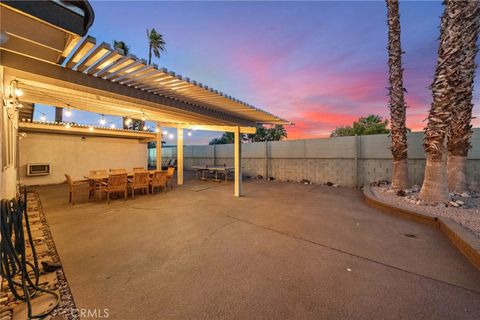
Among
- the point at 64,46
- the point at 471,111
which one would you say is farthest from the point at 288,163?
the point at 64,46

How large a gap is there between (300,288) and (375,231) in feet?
8.43

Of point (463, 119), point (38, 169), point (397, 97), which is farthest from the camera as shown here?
point (38, 169)

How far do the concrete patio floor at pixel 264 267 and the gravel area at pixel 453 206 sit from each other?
609 millimetres

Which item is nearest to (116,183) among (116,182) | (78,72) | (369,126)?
(116,182)

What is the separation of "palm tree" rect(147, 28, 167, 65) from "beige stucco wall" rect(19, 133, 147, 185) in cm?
999

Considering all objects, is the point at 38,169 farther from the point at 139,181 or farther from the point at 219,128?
the point at 219,128

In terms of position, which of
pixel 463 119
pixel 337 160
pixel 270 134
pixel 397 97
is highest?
pixel 270 134

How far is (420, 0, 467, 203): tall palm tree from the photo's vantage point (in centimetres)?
427

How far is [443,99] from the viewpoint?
441 centimetres

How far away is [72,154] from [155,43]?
515 inches

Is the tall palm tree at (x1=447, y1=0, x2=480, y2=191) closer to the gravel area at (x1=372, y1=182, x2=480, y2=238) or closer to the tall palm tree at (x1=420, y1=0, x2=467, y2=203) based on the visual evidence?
the tall palm tree at (x1=420, y1=0, x2=467, y2=203)

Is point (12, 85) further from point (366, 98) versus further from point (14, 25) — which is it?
point (366, 98)

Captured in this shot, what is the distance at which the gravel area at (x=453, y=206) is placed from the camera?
3.53m

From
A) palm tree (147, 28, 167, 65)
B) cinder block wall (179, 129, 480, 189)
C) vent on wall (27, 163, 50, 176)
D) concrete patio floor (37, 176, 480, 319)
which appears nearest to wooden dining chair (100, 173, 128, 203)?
concrete patio floor (37, 176, 480, 319)
